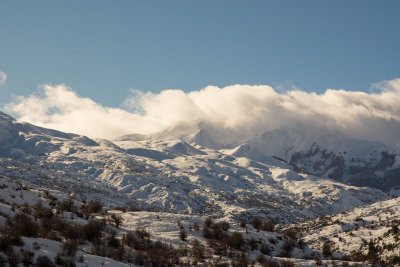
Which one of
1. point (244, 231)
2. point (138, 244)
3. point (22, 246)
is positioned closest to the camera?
point (22, 246)

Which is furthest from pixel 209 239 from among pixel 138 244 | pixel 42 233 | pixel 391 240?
→ pixel 391 240

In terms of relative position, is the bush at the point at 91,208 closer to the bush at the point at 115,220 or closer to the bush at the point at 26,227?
the bush at the point at 115,220

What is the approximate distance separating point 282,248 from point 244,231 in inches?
154

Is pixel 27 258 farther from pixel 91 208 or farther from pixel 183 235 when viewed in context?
pixel 91 208

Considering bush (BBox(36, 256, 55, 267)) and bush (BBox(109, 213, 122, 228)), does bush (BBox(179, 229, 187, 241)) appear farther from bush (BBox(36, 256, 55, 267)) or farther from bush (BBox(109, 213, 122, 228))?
bush (BBox(36, 256, 55, 267))

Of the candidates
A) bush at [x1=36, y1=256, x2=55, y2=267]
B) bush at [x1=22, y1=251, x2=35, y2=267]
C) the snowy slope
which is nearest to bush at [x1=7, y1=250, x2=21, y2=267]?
bush at [x1=22, y1=251, x2=35, y2=267]

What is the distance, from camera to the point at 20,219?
36.8 m

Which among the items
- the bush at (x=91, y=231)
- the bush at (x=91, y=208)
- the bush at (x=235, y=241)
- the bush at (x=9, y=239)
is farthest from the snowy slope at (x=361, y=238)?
the bush at (x=9, y=239)

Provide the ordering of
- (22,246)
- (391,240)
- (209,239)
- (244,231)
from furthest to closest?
(391,240) < (244,231) < (209,239) < (22,246)

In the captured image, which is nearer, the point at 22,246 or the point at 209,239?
the point at 22,246

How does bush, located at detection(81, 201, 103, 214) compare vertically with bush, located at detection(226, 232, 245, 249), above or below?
above

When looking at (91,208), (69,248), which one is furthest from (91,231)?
(91,208)

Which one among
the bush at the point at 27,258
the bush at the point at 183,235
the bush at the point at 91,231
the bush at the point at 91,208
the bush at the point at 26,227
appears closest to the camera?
the bush at the point at 27,258

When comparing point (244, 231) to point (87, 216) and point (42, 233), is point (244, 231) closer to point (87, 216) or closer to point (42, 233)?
point (87, 216)
